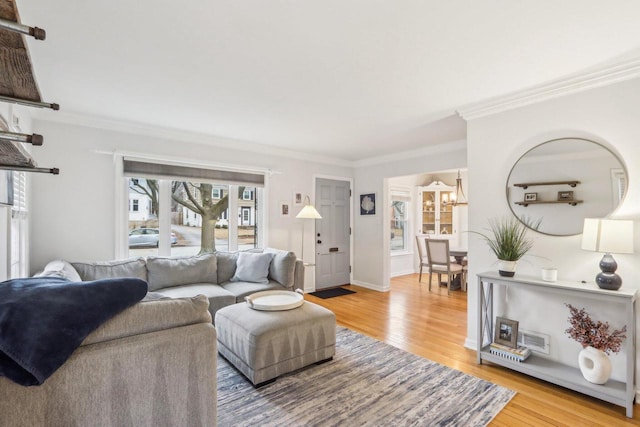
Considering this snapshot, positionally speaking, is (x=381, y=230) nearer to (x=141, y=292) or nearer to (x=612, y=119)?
(x=612, y=119)

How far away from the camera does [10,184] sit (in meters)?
1.94

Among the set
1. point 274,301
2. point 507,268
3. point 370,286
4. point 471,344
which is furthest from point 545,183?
point 370,286

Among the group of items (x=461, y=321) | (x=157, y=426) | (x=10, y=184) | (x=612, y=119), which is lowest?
(x=461, y=321)

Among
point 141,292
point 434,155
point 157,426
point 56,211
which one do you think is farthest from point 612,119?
point 56,211

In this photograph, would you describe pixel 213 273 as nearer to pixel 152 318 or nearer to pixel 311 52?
pixel 152 318

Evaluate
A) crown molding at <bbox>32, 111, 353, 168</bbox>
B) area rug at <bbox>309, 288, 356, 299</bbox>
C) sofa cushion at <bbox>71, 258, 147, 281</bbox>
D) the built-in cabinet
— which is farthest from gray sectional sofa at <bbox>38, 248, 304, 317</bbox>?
the built-in cabinet

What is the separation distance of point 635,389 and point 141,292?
3.22 metres

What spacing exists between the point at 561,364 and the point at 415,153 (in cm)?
327

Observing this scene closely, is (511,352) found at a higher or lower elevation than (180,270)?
lower

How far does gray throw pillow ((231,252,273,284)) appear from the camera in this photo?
388 centimetres

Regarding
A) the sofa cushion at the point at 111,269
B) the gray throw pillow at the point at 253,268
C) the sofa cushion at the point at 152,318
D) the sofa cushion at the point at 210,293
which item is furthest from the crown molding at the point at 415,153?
the sofa cushion at the point at 152,318

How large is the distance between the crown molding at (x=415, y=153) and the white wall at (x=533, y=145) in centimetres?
131

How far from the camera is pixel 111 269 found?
3248 mm

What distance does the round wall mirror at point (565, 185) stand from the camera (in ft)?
7.69
